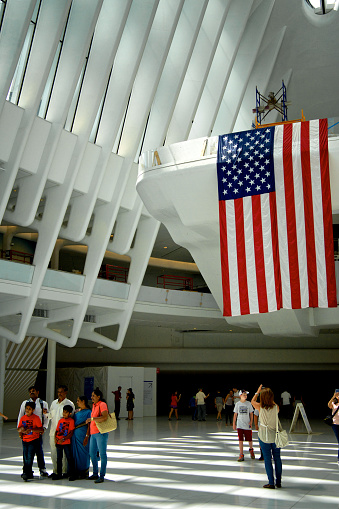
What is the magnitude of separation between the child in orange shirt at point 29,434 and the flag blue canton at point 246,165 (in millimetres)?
9851

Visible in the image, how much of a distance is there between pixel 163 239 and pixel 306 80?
12.5 meters

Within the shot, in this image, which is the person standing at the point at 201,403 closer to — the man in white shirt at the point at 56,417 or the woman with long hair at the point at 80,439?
the man in white shirt at the point at 56,417

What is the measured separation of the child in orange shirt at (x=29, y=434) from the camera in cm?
948

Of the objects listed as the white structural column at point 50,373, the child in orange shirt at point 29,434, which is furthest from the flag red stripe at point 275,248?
the white structural column at point 50,373

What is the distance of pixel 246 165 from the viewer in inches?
675

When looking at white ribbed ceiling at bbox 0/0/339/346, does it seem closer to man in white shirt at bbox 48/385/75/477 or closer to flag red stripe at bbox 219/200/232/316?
flag red stripe at bbox 219/200/232/316

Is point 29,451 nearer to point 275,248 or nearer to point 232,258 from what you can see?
point 232,258

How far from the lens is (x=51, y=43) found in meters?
18.7

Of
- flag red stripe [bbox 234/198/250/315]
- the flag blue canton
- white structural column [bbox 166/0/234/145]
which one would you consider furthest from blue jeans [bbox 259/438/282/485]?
white structural column [bbox 166/0/234/145]

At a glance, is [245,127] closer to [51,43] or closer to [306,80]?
[306,80]

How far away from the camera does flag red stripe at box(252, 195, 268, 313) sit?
1625cm

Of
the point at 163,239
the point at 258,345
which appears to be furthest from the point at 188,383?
the point at 163,239

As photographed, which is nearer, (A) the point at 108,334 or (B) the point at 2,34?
(B) the point at 2,34

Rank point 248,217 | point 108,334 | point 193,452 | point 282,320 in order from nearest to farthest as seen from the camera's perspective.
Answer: point 193,452 < point 248,217 < point 282,320 < point 108,334
